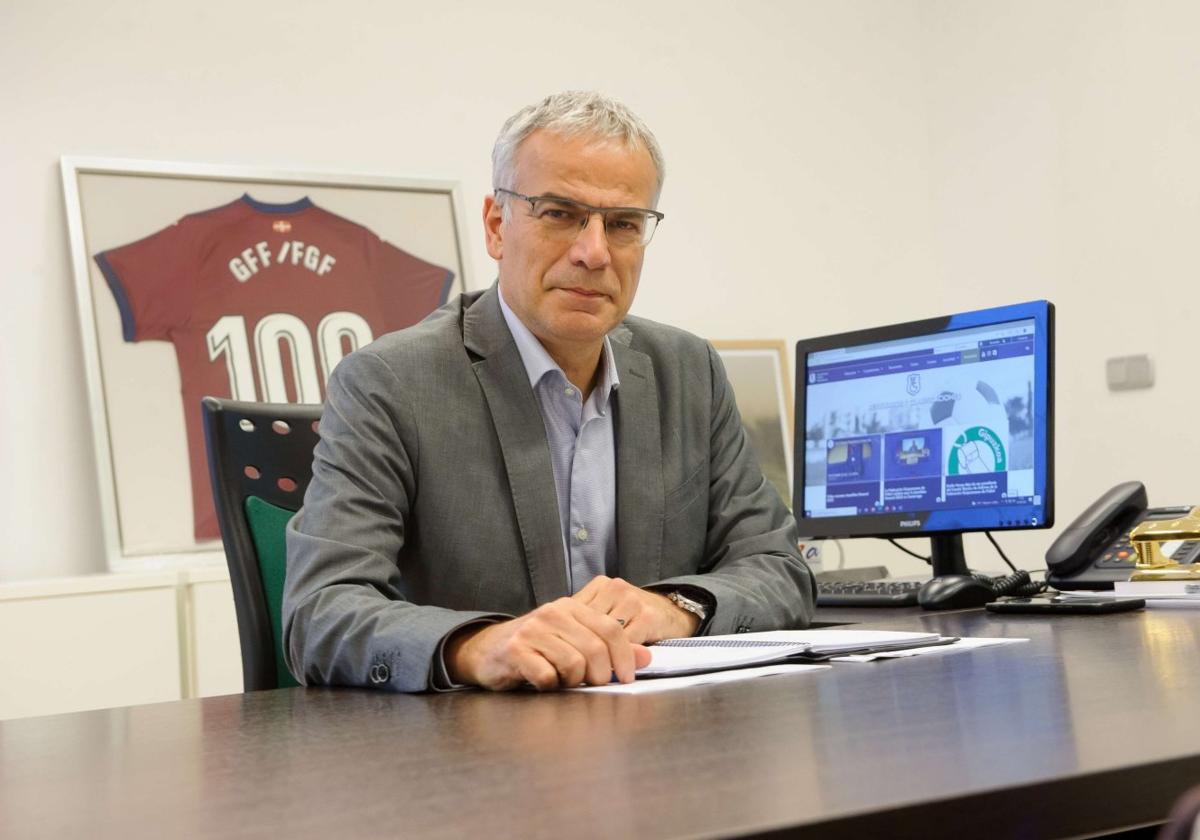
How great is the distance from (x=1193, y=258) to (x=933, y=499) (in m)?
1.87

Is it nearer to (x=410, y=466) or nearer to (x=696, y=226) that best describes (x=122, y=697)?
(x=410, y=466)

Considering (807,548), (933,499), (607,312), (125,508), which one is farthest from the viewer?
(807,548)

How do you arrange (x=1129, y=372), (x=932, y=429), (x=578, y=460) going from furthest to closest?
1. (x=1129, y=372)
2. (x=932, y=429)
3. (x=578, y=460)

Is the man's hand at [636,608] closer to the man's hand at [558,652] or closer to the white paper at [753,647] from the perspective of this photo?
the white paper at [753,647]

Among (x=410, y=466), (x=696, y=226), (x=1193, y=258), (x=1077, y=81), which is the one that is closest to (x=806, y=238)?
(x=696, y=226)

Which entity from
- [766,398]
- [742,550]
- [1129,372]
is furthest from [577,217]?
[1129,372]

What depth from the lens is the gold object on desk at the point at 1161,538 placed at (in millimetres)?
1938

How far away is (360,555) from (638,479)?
47cm

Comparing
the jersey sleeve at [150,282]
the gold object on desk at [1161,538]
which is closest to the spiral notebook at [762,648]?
the gold object on desk at [1161,538]

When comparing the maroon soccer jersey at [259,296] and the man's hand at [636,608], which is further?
the maroon soccer jersey at [259,296]

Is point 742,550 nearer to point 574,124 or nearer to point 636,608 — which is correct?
point 636,608

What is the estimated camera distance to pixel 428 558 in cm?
177

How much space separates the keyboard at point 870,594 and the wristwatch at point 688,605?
0.64m

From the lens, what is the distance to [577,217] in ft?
6.13
